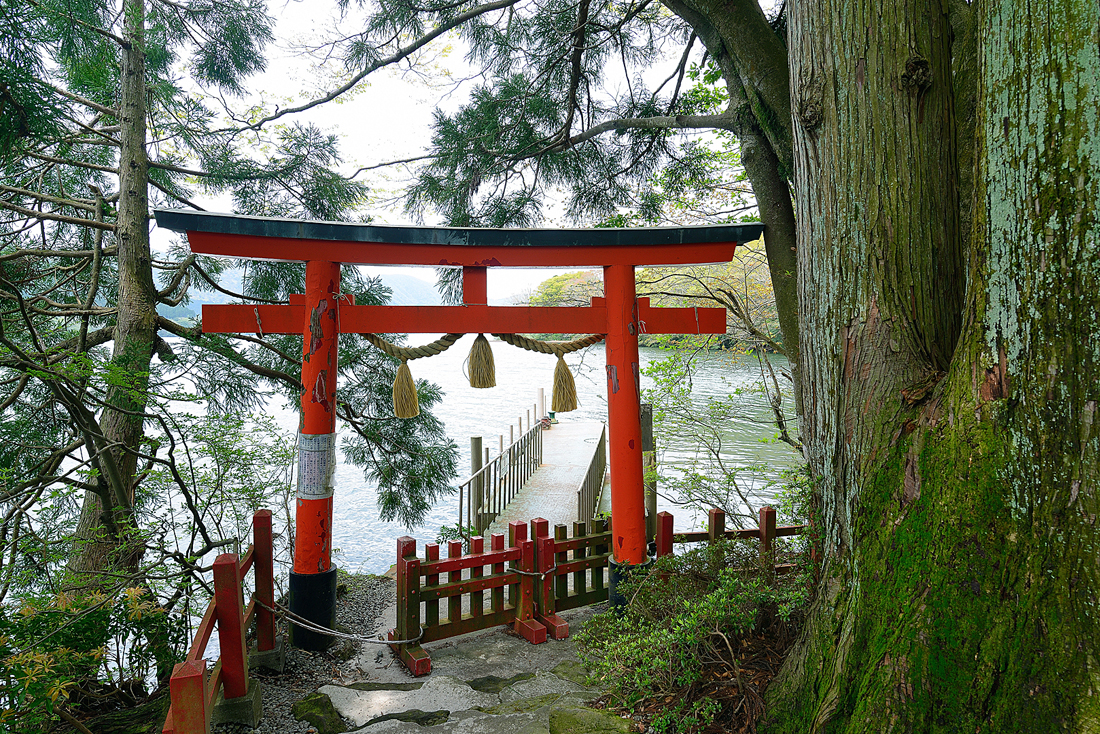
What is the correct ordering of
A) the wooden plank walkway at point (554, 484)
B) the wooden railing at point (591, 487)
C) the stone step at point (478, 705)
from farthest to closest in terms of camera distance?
the wooden plank walkway at point (554, 484) → the wooden railing at point (591, 487) → the stone step at point (478, 705)

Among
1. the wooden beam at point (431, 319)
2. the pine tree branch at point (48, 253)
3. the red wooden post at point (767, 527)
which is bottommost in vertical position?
the red wooden post at point (767, 527)

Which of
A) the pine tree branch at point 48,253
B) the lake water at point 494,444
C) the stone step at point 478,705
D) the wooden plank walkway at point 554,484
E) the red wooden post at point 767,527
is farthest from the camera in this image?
the lake water at point 494,444

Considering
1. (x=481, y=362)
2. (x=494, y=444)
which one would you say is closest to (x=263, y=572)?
(x=481, y=362)

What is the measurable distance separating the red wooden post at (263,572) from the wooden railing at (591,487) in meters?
4.78

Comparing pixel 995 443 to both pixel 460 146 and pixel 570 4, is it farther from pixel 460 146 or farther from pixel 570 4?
pixel 570 4

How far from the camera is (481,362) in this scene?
398cm

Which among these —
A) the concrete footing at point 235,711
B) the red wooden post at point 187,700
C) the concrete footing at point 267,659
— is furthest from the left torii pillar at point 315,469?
the red wooden post at point 187,700

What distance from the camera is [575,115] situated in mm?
5930

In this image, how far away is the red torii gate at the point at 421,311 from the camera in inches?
141

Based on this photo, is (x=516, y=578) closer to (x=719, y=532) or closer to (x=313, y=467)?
(x=719, y=532)

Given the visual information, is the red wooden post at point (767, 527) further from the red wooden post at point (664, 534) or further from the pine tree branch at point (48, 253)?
the pine tree branch at point (48, 253)

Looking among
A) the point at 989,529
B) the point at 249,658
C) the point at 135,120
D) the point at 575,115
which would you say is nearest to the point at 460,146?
the point at 575,115

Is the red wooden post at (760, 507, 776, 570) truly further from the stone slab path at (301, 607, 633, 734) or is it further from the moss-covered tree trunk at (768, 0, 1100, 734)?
the moss-covered tree trunk at (768, 0, 1100, 734)

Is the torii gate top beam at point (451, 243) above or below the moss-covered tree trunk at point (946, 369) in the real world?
above
